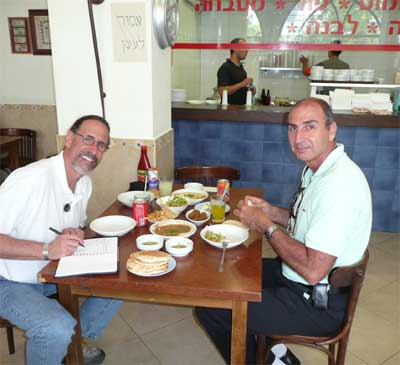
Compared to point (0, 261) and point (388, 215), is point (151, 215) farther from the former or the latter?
point (388, 215)

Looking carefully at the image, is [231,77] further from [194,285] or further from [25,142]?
[194,285]

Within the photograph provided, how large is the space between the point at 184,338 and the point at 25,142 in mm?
2776

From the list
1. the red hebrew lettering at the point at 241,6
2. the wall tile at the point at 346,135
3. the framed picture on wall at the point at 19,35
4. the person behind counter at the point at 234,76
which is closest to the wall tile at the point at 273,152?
the wall tile at the point at 346,135

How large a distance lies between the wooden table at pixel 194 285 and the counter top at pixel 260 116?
201 cm

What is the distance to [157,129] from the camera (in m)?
2.41

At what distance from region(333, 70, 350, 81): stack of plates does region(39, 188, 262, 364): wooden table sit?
9.10 feet

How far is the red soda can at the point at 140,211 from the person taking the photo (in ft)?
5.15

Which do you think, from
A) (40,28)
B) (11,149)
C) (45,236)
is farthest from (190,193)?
(40,28)

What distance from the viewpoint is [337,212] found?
1203mm

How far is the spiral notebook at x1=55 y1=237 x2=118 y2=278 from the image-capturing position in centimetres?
121

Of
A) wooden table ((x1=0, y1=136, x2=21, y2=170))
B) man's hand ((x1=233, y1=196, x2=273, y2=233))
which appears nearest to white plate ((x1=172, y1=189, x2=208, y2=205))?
man's hand ((x1=233, y1=196, x2=273, y2=233))

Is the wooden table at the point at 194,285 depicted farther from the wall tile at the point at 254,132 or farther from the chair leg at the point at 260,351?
the wall tile at the point at 254,132

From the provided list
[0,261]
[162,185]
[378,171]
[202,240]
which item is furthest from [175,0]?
[378,171]

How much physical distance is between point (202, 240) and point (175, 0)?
166 cm
